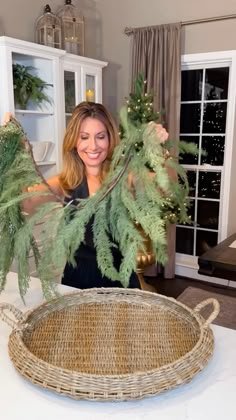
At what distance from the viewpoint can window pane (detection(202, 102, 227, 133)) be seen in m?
3.55

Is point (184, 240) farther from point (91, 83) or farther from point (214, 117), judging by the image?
point (91, 83)

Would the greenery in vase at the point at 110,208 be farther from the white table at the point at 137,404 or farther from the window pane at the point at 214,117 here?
the window pane at the point at 214,117

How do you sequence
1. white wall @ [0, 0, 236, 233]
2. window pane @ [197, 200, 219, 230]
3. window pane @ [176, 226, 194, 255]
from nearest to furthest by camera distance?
white wall @ [0, 0, 236, 233] < window pane @ [197, 200, 219, 230] < window pane @ [176, 226, 194, 255]

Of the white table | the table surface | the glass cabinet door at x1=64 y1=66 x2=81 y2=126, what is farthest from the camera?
the glass cabinet door at x1=64 y1=66 x2=81 y2=126

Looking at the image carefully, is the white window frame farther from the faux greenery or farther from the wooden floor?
the faux greenery

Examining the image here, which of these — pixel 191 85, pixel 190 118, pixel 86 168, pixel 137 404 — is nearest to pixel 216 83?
pixel 191 85

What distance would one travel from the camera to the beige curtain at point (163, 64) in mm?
3420

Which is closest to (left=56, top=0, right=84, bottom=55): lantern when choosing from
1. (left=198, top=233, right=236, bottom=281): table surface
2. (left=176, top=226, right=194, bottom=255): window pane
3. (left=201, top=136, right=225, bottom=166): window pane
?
(left=201, top=136, right=225, bottom=166): window pane

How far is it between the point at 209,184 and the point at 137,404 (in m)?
3.25

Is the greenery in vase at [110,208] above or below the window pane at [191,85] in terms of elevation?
below

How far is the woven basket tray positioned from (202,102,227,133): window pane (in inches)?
115

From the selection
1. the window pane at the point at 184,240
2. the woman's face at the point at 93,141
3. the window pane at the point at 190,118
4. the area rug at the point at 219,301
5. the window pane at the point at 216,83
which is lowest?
the area rug at the point at 219,301

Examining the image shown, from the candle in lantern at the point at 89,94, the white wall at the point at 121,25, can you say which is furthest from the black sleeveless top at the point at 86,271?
the candle in lantern at the point at 89,94

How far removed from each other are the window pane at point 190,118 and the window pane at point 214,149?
0.15 m
